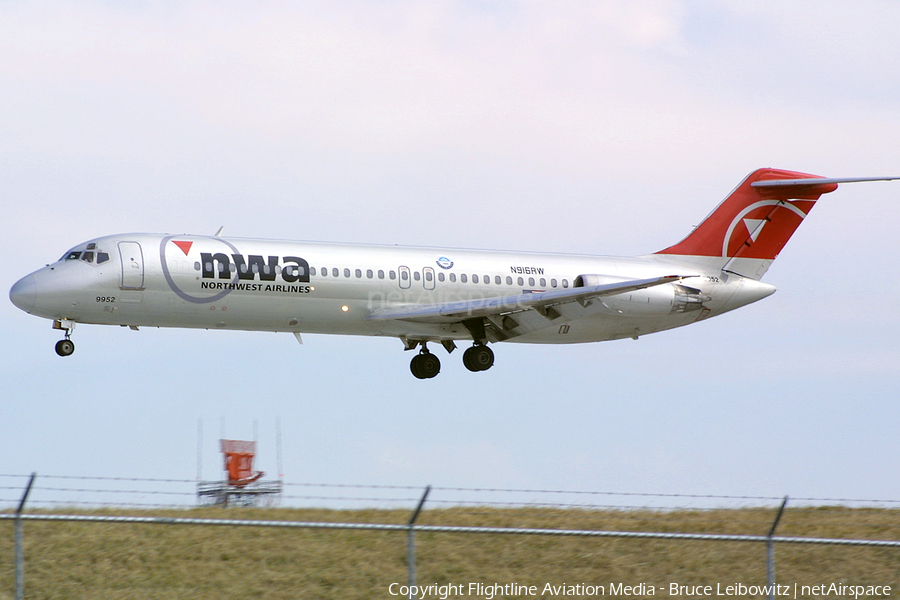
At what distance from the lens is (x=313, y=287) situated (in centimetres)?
2698

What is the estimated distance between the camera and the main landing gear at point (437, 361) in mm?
30219

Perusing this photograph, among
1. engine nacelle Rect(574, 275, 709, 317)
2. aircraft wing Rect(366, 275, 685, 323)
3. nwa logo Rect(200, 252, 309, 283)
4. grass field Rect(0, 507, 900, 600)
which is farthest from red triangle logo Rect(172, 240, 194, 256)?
engine nacelle Rect(574, 275, 709, 317)

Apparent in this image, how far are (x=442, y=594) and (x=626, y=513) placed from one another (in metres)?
Result: 7.14

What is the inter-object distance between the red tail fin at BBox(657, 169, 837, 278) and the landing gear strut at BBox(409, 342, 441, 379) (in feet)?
28.7

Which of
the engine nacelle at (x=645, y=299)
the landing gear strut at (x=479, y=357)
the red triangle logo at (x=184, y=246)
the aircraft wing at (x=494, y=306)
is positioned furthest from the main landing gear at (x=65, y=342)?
the engine nacelle at (x=645, y=299)

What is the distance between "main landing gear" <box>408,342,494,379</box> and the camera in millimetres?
30219

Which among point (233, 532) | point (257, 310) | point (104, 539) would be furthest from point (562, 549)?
point (257, 310)

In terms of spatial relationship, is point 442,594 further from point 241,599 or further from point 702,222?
point 702,222

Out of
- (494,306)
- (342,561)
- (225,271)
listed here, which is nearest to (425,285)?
(494,306)

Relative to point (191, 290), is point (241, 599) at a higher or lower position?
lower

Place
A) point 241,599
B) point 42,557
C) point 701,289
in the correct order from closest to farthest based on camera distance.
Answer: point 241,599 < point 42,557 < point 701,289

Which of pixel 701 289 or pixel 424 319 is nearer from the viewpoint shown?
pixel 424 319

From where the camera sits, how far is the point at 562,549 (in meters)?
15.3

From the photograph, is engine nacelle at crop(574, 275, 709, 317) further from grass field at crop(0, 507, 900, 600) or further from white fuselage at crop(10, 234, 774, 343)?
grass field at crop(0, 507, 900, 600)
